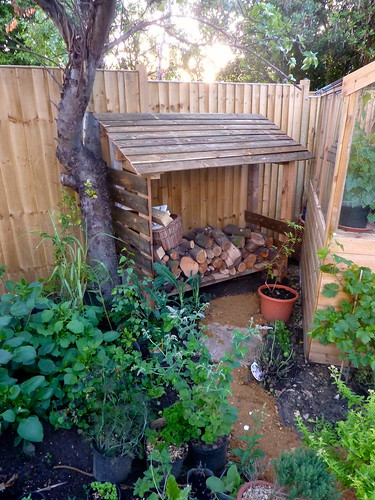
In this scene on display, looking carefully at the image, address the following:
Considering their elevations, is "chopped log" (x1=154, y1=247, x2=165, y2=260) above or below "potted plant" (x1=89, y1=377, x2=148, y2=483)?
above

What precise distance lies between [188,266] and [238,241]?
847 mm

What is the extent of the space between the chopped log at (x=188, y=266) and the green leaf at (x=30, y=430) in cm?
204

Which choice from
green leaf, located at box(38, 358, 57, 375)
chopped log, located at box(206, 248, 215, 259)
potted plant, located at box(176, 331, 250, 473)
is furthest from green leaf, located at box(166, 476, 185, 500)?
chopped log, located at box(206, 248, 215, 259)

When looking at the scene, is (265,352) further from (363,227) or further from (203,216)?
(203,216)

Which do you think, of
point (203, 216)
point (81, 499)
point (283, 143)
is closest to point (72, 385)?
point (81, 499)

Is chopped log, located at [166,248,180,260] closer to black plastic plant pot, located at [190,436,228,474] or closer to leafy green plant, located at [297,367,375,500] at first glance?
black plastic plant pot, located at [190,436,228,474]

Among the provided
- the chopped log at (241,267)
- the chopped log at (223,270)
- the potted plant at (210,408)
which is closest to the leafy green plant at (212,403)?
the potted plant at (210,408)

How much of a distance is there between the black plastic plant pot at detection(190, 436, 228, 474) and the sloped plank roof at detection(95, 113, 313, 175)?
6.36 feet

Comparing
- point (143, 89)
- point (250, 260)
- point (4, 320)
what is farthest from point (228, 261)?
point (4, 320)

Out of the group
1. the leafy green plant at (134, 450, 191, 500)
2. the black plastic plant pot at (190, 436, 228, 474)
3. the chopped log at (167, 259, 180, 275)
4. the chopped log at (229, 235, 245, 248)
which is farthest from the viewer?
the chopped log at (229, 235, 245, 248)

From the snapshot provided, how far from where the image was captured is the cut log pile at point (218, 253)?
3.75 metres

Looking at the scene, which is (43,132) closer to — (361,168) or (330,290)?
(361,168)

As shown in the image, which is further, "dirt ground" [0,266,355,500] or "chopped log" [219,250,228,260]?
"chopped log" [219,250,228,260]

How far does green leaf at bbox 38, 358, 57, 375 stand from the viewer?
2.38m
